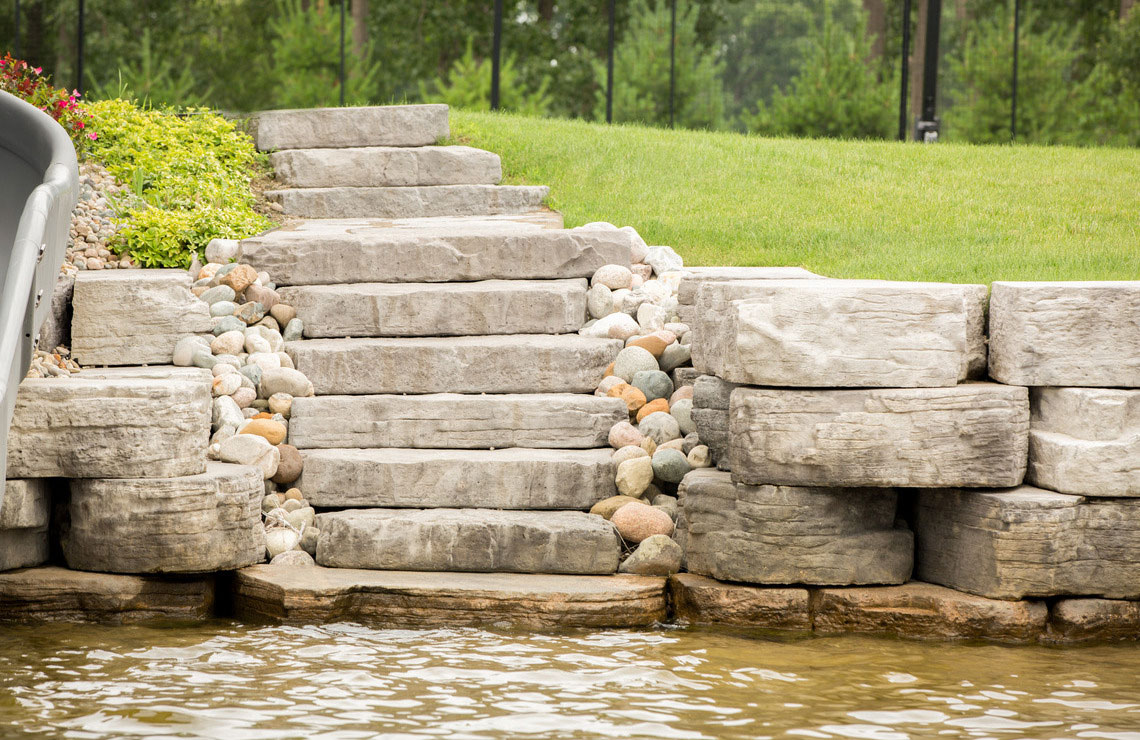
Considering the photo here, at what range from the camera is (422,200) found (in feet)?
25.6

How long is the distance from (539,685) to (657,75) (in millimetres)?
16695

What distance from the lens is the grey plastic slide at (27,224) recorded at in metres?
3.86

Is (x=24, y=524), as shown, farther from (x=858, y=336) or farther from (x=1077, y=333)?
(x=1077, y=333)

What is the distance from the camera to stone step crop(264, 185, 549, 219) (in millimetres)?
7734

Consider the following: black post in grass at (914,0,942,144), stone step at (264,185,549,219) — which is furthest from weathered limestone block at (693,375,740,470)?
black post in grass at (914,0,942,144)

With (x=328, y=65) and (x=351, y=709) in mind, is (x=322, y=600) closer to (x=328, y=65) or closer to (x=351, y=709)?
(x=351, y=709)

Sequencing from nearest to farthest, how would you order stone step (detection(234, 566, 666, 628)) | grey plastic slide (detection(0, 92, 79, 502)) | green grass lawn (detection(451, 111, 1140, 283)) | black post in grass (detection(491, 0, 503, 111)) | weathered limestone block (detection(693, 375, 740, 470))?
1. grey plastic slide (detection(0, 92, 79, 502))
2. stone step (detection(234, 566, 666, 628))
3. weathered limestone block (detection(693, 375, 740, 470))
4. green grass lawn (detection(451, 111, 1140, 283))
5. black post in grass (detection(491, 0, 503, 111))

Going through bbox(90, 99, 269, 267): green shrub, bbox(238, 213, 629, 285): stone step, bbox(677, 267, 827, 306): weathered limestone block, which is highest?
bbox(90, 99, 269, 267): green shrub

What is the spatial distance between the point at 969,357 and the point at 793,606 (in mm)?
1137

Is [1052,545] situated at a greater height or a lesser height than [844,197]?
lesser

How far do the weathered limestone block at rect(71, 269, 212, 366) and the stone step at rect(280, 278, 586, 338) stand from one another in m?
0.63

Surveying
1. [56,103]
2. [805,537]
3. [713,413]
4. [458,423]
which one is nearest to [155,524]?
[458,423]

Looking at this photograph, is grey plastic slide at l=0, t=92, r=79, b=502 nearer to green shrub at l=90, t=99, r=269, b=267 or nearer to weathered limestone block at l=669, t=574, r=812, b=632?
green shrub at l=90, t=99, r=269, b=267

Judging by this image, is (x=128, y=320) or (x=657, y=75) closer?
(x=128, y=320)
